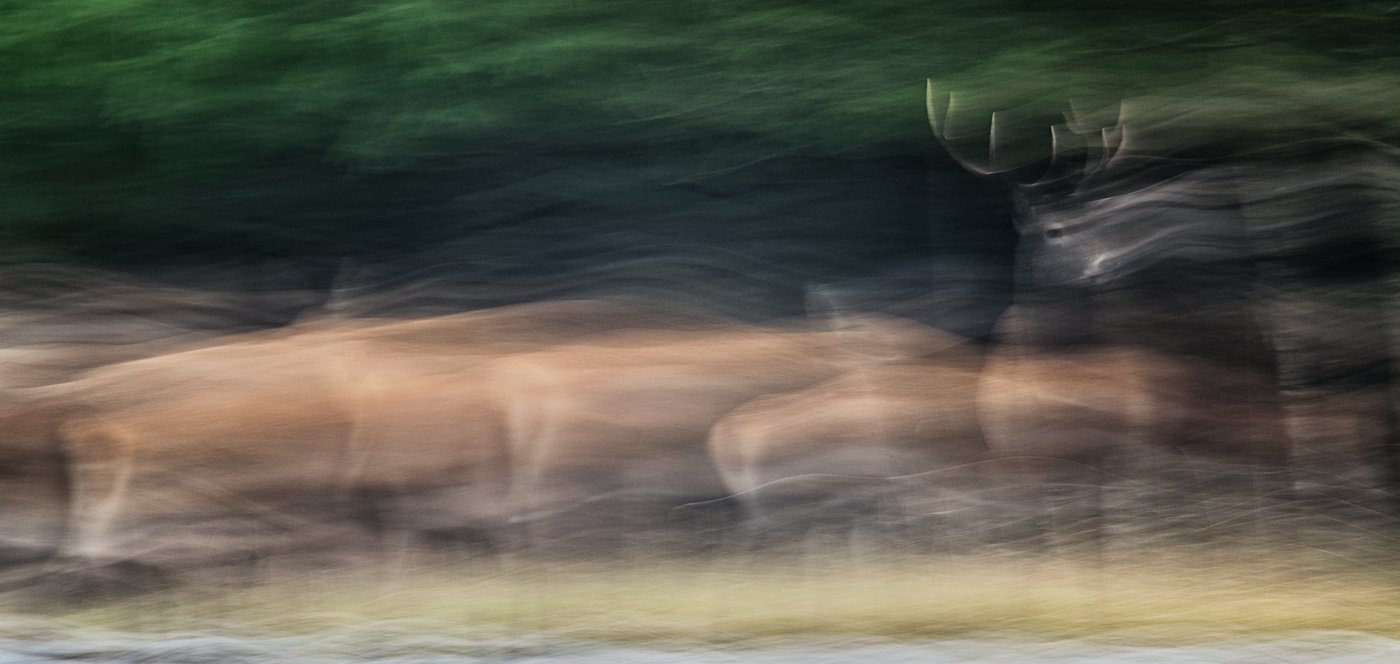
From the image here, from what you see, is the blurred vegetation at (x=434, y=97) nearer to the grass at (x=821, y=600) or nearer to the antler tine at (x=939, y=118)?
the antler tine at (x=939, y=118)

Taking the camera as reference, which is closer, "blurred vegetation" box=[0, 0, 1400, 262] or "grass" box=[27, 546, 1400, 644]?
"grass" box=[27, 546, 1400, 644]

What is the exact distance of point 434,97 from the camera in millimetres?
1812

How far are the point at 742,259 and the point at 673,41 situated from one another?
0.31m

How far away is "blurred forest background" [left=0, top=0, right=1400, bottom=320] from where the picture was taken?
177 cm

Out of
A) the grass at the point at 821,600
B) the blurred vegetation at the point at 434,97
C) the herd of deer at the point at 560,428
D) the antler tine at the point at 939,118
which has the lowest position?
the grass at the point at 821,600

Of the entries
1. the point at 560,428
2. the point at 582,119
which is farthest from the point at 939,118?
the point at 560,428

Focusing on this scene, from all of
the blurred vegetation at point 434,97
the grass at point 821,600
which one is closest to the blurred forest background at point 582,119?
the blurred vegetation at point 434,97

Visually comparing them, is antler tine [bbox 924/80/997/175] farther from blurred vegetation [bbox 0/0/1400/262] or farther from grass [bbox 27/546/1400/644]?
grass [bbox 27/546/1400/644]

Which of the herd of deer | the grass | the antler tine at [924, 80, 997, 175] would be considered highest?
the antler tine at [924, 80, 997, 175]

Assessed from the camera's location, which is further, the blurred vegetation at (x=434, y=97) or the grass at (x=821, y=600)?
the blurred vegetation at (x=434, y=97)

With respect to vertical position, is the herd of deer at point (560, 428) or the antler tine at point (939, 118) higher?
the antler tine at point (939, 118)

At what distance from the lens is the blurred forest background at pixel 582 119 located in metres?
1.77

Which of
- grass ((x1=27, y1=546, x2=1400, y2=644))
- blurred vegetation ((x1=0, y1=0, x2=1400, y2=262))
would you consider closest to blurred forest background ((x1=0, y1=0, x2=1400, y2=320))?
blurred vegetation ((x1=0, y1=0, x2=1400, y2=262))

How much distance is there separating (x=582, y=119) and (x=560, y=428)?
422 millimetres
